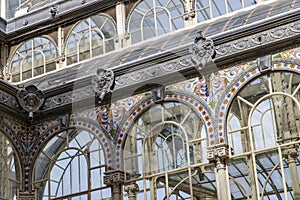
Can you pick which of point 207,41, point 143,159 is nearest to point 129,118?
point 143,159

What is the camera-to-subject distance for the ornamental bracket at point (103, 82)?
19953 mm

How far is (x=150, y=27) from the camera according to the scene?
71.6 ft

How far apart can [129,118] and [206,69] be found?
2.39m

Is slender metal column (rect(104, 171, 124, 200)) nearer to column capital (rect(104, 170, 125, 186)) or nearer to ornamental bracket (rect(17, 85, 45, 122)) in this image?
column capital (rect(104, 170, 125, 186))

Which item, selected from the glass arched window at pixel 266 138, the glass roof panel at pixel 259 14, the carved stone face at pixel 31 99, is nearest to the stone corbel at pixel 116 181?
the glass arched window at pixel 266 138

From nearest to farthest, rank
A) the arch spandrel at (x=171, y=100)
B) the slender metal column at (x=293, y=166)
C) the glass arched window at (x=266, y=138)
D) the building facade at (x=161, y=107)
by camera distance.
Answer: the slender metal column at (x=293, y=166) < the glass arched window at (x=266, y=138) < the building facade at (x=161, y=107) < the arch spandrel at (x=171, y=100)

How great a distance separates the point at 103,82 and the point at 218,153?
12.9 ft

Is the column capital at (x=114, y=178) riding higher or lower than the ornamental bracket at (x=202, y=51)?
lower

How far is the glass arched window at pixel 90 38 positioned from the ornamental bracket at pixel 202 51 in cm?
388

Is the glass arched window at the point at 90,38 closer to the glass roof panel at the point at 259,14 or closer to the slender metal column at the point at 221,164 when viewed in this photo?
the glass roof panel at the point at 259,14

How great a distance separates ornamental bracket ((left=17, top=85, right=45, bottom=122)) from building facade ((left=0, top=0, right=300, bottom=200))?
1.1 inches

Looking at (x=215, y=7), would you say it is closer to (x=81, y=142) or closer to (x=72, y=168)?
(x=81, y=142)

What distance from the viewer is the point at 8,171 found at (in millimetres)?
20188

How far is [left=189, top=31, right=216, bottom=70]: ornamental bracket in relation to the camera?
1881cm
